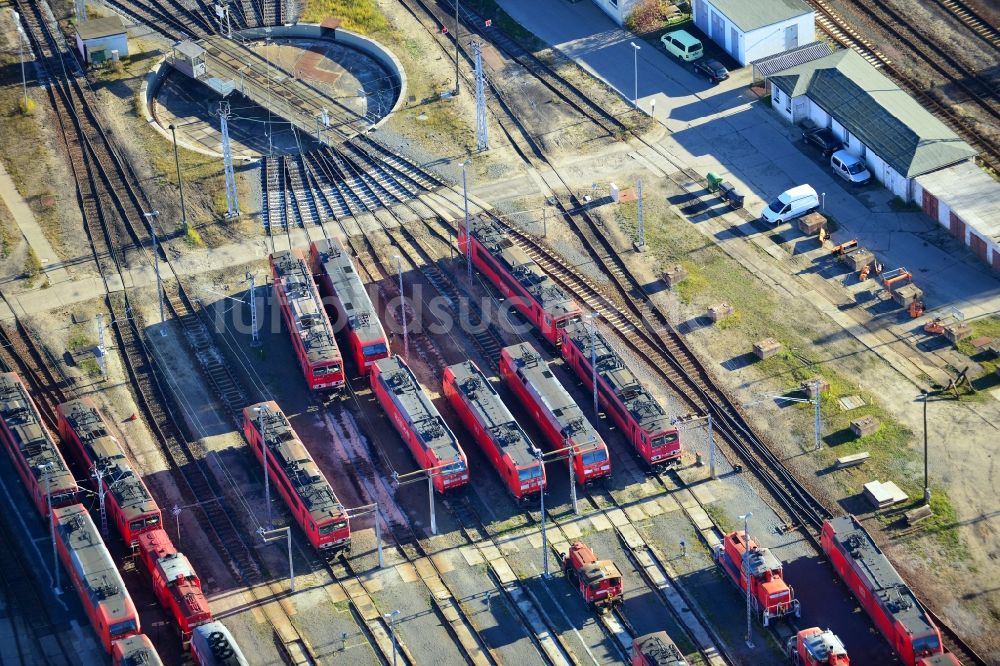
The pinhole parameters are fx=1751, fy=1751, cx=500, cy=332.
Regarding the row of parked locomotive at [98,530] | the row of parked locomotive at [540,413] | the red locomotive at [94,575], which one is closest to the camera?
the row of parked locomotive at [98,530]

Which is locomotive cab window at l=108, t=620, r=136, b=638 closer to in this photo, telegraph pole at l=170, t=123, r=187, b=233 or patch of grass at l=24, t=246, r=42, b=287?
patch of grass at l=24, t=246, r=42, b=287

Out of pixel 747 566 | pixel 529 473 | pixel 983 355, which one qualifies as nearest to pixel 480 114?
pixel 529 473

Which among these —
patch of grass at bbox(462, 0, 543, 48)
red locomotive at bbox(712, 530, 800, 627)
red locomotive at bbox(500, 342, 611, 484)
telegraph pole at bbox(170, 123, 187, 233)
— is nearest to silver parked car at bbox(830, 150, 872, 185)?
patch of grass at bbox(462, 0, 543, 48)

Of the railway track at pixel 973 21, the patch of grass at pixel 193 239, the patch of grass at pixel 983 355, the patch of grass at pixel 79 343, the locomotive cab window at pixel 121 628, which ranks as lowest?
the locomotive cab window at pixel 121 628

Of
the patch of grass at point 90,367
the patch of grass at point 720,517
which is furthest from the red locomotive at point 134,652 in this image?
the patch of grass at point 720,517

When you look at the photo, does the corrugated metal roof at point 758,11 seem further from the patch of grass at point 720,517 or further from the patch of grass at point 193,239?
the patch of grass at point 720,517

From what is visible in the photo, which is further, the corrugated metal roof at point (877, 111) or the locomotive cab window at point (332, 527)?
the corrugated metal roof at point (877, 111)
